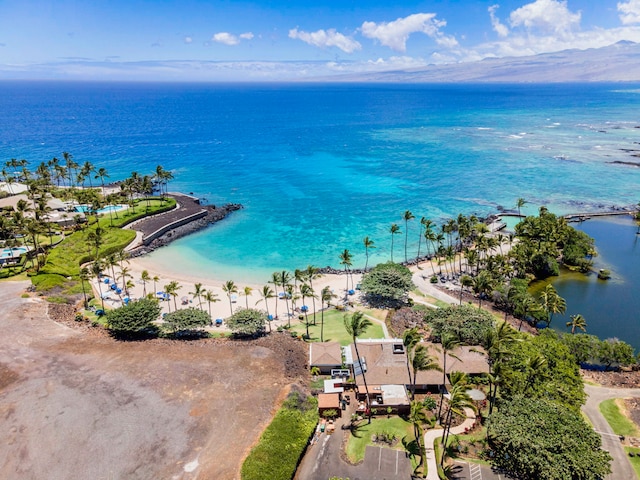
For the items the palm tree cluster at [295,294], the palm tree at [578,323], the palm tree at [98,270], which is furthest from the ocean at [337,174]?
the palm tree at [578,323]

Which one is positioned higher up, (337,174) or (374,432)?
(337,174)

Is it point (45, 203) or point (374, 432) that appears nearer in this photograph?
point (374, 432)

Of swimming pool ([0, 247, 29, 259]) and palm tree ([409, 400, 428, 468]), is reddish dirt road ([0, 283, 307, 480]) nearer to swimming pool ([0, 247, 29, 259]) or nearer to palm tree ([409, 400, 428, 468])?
palm tree ([409, 400, 428, 468])

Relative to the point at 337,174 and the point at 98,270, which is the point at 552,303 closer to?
the point at 98,270

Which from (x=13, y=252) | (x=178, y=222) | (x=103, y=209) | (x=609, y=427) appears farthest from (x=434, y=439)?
(x=103, y=209)

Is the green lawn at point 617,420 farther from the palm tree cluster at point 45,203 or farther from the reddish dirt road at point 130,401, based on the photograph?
the palm tree cluster at point 45,203

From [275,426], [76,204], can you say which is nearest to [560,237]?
[275,426]
